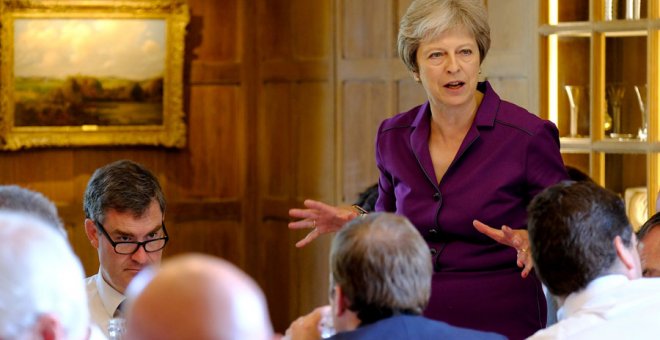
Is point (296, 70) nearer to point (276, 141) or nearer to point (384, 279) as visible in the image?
point (276, 141)

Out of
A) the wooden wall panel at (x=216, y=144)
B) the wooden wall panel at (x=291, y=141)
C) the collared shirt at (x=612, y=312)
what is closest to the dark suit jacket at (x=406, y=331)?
the collared shirt at (x=612, y=312)

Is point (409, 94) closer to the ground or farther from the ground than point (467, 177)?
farther from the ground

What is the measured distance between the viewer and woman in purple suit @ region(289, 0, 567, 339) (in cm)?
320

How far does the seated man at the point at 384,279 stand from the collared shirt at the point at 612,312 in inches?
7.1

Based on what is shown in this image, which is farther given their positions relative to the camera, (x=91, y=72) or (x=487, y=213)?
(x=91, y=72)

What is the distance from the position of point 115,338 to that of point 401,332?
92cm

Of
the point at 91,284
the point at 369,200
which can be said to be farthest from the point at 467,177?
the point at 369,200

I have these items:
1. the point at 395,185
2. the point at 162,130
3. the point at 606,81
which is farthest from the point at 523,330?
the point at 162,130

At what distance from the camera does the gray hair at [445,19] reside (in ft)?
10.8

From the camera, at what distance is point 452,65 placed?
10.7 ft

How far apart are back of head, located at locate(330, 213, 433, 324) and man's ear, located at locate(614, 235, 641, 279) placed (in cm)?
46

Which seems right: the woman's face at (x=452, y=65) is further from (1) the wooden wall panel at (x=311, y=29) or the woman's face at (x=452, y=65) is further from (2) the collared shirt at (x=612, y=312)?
(1) the wooden wall panel at (x=311, y=29)

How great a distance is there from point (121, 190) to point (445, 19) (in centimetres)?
112

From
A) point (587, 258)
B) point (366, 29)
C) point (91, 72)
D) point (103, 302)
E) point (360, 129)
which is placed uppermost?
point (366, 29)
